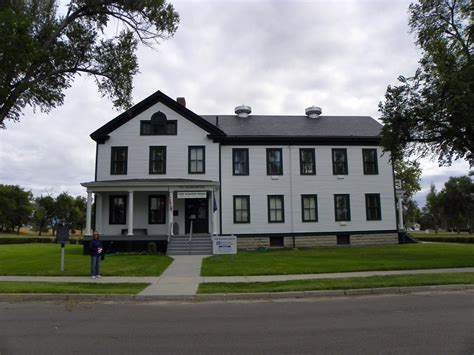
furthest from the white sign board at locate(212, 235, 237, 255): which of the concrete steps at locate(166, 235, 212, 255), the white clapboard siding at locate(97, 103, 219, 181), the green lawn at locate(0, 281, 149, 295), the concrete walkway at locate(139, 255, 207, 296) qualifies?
the white clapboard siding at locate(97, 103, 219, 181)

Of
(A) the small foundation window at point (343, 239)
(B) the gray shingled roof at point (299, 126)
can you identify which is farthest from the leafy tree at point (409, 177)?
(A) the small foundation window at point (343, 239)

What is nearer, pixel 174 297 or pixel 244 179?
pixel 174 297

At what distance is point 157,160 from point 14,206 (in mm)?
50787

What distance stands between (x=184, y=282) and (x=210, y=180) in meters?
12.7

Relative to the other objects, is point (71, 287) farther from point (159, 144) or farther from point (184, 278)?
point (159, 144)

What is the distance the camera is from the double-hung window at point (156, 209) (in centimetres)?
2412

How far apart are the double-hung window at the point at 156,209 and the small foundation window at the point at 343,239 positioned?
12.1 meters

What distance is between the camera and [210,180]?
947 inches

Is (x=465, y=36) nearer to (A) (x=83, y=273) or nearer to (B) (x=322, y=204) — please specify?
(B) (x=322, y=204)

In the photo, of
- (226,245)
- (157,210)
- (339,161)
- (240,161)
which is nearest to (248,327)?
(226,245)

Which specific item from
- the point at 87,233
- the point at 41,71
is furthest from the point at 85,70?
the point at 87,233

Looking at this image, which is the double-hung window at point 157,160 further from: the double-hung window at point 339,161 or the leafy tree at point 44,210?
the leafy tree at point 44,210

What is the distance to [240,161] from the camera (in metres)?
25.7

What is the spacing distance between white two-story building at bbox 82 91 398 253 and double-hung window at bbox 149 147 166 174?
6cm
